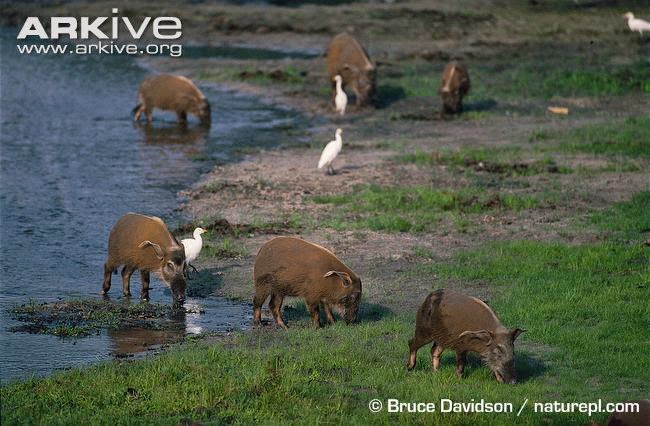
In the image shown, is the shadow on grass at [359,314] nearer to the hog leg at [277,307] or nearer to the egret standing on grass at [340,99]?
the hog leg at [277,307]

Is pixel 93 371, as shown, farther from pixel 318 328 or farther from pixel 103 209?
pixel 103 209

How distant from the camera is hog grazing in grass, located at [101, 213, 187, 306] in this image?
13.6m

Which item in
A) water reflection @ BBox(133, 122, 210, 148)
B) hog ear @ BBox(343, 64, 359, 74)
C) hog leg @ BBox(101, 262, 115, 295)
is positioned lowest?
hog leg @ BBox(101, 262, 115, 295)

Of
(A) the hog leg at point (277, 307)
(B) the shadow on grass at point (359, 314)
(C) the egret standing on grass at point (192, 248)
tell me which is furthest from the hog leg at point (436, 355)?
(C) the egret standing on grass at point (192, 248)

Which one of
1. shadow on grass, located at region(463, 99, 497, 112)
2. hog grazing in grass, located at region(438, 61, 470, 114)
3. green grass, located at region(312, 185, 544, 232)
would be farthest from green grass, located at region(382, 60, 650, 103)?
green grass, located at region(312, 185, 544, 232)

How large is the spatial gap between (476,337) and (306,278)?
2.41m

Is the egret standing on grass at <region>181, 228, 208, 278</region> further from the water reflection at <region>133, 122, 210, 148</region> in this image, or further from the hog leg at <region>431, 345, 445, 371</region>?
the water reflection at <region>133, 122, 210, 148</region>

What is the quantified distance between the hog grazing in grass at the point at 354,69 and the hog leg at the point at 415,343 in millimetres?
16823

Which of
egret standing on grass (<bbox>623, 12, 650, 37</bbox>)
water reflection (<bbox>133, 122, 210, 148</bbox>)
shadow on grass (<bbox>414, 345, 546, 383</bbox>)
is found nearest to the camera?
shadow on grass (<bbox>414, 345, 546, 383</bbox>)

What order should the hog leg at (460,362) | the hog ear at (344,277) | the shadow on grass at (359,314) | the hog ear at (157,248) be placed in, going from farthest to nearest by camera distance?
the hog ear at (157,248)
the shadow on grass at (359,314)
the hog ear at (344,277)
the hog leg at (460,362)

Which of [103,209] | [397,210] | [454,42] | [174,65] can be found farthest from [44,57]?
[397,210]

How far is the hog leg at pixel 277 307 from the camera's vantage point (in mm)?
Answer: 12773

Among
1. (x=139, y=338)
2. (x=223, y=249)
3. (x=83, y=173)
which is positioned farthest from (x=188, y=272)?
(x=83, y=173)

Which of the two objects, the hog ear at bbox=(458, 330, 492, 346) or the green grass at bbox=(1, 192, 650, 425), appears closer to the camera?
the green grass at bbox=(1, 192, 650, 425)
